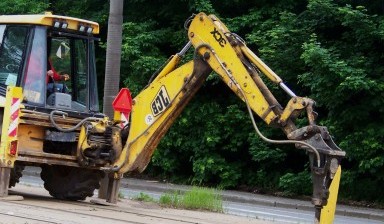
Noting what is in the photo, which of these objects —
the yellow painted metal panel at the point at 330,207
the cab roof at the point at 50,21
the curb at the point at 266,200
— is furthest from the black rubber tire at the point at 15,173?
the curb at the point at 266,200

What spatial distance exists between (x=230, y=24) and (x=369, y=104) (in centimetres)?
521

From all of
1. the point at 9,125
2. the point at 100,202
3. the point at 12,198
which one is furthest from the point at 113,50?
the point at 12,198

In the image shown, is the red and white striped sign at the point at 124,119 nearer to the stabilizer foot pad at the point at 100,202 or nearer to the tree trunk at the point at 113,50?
the stabilizer foot pad at the point at 100,202

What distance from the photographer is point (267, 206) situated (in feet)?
84.0

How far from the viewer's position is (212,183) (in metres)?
30.3

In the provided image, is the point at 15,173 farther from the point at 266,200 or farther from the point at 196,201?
the point at 266,200

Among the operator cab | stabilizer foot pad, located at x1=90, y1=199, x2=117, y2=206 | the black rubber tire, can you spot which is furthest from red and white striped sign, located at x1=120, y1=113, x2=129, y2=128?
the black rubber tire

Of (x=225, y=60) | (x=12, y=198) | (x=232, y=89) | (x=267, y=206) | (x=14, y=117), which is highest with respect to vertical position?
(x=225, y=60)

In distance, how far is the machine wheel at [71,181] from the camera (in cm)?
1755

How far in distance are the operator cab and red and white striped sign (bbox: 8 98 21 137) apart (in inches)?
14.7

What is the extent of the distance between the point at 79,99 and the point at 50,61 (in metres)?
0.88

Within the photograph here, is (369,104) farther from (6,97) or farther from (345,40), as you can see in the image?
(6,97)

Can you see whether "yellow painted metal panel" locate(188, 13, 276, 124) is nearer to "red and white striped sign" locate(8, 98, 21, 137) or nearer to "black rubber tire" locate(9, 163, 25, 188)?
"red and white striped sign" locate(8, 98, 21, 137)

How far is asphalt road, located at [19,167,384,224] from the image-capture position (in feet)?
72.7
